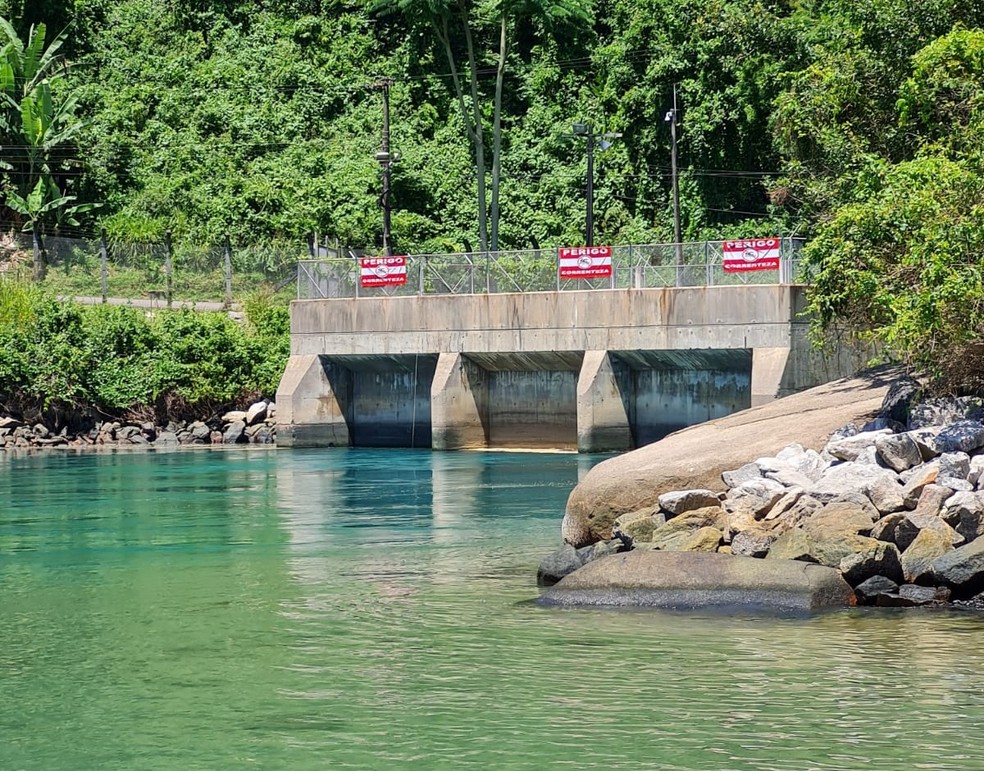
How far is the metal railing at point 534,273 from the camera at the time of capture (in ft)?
150

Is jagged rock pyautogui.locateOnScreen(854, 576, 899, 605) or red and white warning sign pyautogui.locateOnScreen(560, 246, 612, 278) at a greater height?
red and white warning sign pyautogui.locateOnScreen(560, 246, 612, 278)

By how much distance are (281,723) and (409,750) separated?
1.52 metres

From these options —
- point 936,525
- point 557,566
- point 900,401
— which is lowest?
point 557,566

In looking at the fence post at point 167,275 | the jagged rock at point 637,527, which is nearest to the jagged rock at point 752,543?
the jagged rock at point 637,527

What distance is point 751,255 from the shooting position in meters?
45.3

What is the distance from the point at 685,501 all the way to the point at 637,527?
32.8 inches

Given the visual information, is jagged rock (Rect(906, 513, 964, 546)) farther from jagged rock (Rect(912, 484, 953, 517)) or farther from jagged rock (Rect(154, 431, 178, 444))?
jagged rock (Rect(154, 431, 178, 444))

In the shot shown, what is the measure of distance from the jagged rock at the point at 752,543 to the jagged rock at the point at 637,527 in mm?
1425

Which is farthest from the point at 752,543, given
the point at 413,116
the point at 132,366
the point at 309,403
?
the point at 413,116

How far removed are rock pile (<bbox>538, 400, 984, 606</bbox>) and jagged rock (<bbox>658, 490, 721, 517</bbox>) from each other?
0.01 meters

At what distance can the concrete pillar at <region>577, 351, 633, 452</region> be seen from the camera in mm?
47500

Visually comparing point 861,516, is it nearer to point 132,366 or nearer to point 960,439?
point 960,439

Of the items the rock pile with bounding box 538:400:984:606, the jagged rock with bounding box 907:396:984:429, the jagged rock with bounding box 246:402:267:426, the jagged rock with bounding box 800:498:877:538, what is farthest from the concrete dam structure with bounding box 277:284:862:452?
the jagged rock with bounding box 800:498:877:538

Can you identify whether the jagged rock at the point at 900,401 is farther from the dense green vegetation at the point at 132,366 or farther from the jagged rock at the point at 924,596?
the dense green vegetation at the point at 132,366
